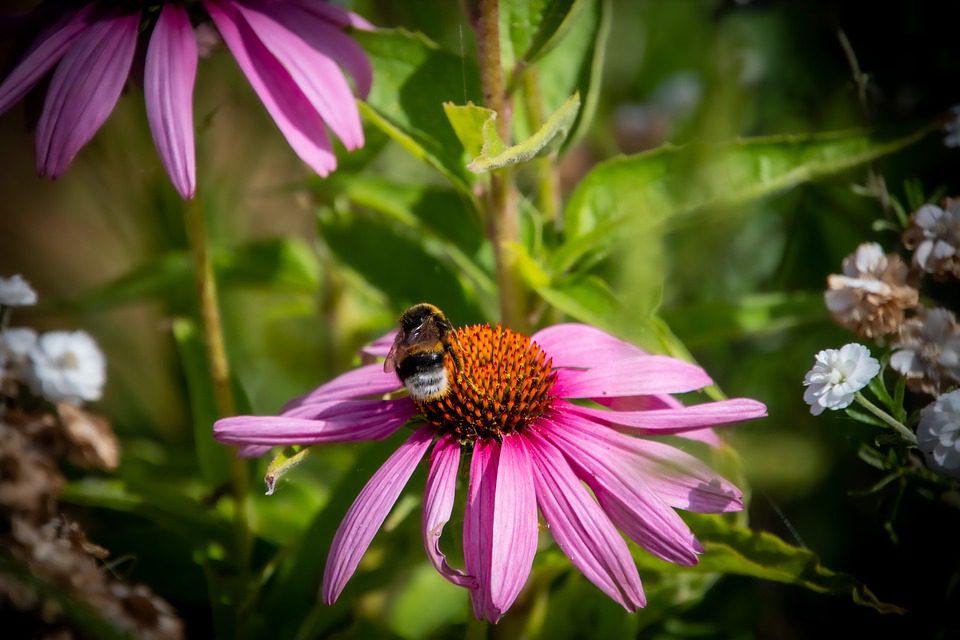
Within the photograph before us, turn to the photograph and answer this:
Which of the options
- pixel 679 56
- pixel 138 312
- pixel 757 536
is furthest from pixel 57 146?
pixel 138 312

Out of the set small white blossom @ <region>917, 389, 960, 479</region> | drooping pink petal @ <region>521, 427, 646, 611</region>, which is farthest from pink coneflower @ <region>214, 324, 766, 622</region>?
small white blossom @ <region>917, 389, 960, 479</region>

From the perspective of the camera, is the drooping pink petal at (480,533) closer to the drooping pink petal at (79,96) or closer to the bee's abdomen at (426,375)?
the bee's abdomen at (426,375)

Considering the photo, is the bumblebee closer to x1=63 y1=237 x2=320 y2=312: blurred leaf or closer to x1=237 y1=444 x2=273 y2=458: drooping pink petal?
x1=237 y1=444 x2=273 y2=458: drooping pink petal

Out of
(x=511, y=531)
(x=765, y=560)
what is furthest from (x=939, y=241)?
(x=511, y=531)

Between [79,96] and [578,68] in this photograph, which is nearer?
[79,96]

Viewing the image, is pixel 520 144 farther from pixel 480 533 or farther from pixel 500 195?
pixel 480 533

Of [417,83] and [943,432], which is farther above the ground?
[417,83]
